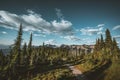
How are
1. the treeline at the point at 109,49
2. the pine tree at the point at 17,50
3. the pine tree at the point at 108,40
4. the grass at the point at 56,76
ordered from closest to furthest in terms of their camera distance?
the grass at the point at 56,76, the pine tree at the point at 17,50, the treeline at the point at 109,49, the pine tree at the point at 108,40

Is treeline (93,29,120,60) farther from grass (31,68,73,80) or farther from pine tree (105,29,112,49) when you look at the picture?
grass (31,68,73,80)

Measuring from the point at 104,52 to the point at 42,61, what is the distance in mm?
35678

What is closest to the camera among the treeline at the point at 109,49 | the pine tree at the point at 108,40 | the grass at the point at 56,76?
the grass at the point at 56,76

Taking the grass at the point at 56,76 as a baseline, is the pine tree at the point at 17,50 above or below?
above

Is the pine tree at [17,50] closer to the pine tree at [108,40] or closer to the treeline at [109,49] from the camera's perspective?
the treeline at [109,49]

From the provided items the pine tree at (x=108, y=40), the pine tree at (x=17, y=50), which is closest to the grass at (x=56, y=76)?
the pine tree at (x=17, y=50)

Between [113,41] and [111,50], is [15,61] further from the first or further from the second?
[113,41]

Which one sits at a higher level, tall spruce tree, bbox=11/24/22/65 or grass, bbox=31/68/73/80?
tall spruce tree, bbox=11/24/22/65

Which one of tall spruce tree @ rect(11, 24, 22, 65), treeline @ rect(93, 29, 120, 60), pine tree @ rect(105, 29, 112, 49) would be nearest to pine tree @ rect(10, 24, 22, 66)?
tall spruce tree @ rect(11, 24, 22, 65)

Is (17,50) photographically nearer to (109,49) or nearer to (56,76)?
(56,76)

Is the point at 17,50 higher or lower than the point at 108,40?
lower

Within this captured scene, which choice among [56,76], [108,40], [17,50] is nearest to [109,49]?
[108,40]

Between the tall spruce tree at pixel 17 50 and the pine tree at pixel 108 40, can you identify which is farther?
the pine tree at pixel 108 40

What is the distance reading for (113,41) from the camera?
6475 centimetres
